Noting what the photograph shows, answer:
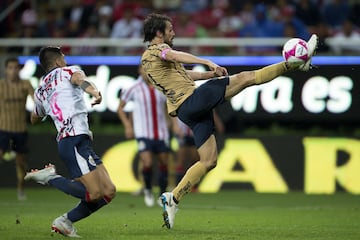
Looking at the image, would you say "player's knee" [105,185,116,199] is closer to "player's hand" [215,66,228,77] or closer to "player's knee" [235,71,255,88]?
"player's hand" [215,66,228,77]

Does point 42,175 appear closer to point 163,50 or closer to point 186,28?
point 163,50

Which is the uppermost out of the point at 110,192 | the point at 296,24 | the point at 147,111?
the point at 296,24

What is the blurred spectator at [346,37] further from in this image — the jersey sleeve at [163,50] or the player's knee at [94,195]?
the player's knee at [94,195]

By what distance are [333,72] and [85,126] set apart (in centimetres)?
Answer: 884

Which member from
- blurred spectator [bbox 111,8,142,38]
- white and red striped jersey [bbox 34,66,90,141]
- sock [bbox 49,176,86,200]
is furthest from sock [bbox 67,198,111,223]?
blurred spectator [bbox 111,8,142,38]

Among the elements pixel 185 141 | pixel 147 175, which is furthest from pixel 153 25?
pixel 185 141

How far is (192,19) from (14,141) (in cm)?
543

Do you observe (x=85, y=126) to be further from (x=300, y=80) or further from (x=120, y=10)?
(x=120, y=10)

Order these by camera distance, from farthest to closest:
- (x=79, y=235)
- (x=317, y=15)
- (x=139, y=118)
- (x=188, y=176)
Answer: (x=317, y=15) → (x=139, y=118) → (x=188, y=176) → (x=79, y=235)

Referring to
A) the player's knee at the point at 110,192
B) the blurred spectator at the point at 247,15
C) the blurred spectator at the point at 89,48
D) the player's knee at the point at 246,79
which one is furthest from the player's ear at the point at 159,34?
the blurred spectator at the point at 247,15

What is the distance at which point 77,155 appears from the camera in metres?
9.70

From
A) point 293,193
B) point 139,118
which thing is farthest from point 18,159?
point 293,193

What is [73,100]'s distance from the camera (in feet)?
32.3

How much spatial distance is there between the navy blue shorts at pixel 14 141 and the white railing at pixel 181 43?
285 cm
